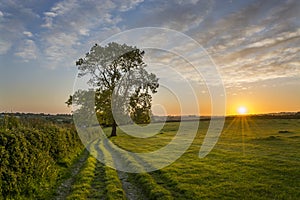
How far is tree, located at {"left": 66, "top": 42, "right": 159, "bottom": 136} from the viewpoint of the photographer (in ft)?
198

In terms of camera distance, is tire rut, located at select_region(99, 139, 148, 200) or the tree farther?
the tree

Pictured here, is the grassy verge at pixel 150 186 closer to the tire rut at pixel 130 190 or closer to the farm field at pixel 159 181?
the farm field at pixel 159 181

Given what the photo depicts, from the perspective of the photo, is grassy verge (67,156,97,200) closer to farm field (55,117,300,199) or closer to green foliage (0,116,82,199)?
farm field (55,117,300,199)

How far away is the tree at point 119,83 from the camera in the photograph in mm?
60250

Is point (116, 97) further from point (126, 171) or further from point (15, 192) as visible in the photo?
point (15, 192)

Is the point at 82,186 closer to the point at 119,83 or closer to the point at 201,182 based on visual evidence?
the point at 201,182

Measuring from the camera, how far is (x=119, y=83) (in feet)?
200

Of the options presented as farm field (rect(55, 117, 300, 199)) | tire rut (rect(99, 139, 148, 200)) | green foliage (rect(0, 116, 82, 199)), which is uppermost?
green foliage (rect(0, 116, 82, 199))

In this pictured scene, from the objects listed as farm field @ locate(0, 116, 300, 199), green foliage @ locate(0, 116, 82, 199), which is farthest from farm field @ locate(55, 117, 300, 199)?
green foliage @ locate(0, 116, 82, 199)

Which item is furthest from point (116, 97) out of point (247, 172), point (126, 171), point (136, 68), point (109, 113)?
point (247, 172)

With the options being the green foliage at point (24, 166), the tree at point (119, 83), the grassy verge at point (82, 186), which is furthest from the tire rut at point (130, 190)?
the tree at point (119, 83)

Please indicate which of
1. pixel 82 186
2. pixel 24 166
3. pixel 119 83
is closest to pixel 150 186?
pixel 82 186

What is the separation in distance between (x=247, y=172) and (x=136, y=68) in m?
46.3

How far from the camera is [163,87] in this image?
59125 millimetres
